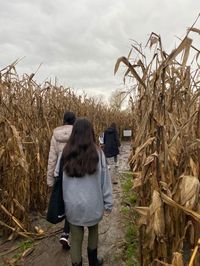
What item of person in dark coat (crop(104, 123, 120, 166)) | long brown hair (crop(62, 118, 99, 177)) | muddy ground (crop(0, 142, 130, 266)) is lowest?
muddy ground (crop(0, 142, 130, 266))

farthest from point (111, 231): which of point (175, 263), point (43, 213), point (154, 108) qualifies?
point (175, 263)

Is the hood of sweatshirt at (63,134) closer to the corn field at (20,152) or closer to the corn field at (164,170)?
the corn field at (20,152)

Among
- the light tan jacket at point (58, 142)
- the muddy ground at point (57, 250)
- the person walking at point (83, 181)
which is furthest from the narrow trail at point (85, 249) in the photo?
the light tan jacket at point (58, 142)

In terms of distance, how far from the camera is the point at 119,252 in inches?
157

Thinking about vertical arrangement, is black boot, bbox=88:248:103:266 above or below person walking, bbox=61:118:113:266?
below

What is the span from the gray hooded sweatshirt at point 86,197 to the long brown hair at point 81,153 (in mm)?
66

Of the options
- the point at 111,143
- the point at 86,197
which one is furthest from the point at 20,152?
the point at 111,143

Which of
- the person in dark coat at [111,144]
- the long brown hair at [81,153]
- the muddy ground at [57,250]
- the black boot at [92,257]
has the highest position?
the long brown hair at [81,153]

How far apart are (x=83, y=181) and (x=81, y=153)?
0.25m

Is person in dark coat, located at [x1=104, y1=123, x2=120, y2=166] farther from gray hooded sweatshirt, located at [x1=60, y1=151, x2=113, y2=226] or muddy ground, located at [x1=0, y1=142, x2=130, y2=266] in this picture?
gray hooded sweatshirt, located at [x1=60, y1=151, x2=113, y2=226]

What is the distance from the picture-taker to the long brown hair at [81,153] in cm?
310

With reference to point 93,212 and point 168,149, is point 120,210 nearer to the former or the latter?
point 93,212

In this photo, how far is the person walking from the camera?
3.11m

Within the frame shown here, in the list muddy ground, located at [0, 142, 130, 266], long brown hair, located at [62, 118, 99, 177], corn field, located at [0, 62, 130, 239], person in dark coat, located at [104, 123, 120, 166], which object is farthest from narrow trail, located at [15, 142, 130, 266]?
person in dark coat, located at [104, 123, 120, 166]
